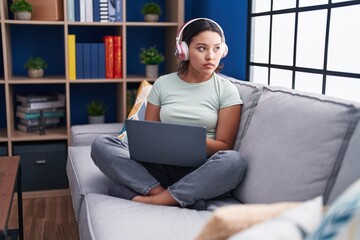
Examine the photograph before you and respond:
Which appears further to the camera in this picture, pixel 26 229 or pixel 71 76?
pixel 71 76

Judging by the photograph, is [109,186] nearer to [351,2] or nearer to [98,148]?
[98,148]

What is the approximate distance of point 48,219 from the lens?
9.38 ft

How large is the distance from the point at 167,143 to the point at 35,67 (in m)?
1.78

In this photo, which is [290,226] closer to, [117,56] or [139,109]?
[139,109]

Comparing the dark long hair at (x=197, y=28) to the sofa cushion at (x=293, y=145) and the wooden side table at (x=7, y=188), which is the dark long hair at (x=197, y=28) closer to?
the sofa cushion at (x=293, y=145)

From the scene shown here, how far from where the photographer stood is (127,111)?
3.37m

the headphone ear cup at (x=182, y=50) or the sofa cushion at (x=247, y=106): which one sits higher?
the headphone ear cup at (x=182, y=50)

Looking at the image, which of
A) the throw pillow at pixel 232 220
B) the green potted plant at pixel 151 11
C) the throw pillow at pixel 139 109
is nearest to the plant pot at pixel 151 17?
the green potted plant at pixel 151 11

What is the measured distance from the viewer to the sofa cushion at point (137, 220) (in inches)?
58.2

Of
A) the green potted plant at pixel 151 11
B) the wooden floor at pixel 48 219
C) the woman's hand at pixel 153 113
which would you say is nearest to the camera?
the woman's hand at pixel 153 113

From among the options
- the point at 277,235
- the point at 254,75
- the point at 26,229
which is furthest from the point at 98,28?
the point at 277,235

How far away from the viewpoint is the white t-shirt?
2039 mm

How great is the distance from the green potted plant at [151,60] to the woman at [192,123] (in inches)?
47.3

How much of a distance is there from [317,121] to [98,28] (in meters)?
2.40
